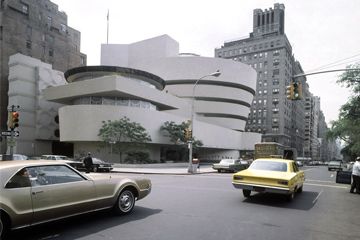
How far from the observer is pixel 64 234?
598 cm

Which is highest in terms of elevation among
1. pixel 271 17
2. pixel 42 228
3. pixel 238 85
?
pixel 271 17

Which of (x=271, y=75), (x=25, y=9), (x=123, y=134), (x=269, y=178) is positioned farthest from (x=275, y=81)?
(x=269, y=178)

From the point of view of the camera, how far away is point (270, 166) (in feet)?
37.5

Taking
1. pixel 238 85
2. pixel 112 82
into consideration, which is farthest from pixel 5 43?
pixel 238 85

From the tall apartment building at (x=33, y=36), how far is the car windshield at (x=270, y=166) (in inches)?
2118

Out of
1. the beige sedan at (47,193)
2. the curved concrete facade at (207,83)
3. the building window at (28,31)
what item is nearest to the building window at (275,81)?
the curved concrete facade at (207,83)

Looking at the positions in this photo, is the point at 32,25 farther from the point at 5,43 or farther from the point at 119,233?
the point at 119,233

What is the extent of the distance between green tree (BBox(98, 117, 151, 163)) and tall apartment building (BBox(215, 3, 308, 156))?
8339cm

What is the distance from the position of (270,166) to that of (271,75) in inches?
4493

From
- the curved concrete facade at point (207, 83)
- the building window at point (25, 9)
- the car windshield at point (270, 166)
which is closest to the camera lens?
the car windshield at point (270, 166)

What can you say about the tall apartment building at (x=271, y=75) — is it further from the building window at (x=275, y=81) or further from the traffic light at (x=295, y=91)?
the traffic light at (x=295, y=91)

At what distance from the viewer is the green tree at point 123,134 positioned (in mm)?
38375

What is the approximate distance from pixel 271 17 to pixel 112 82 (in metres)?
113

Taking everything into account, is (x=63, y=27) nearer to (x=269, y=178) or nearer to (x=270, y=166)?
(x=270, y=166)
